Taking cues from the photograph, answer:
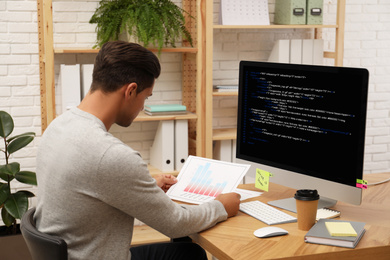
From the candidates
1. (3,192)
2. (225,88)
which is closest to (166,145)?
(225,88)

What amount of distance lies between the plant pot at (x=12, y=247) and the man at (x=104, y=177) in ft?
5.21

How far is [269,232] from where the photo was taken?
1722mm

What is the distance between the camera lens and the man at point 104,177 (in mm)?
1568

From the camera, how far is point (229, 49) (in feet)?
12.8

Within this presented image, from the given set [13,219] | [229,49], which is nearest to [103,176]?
[13,219]

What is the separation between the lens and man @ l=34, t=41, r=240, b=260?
5.15 ft

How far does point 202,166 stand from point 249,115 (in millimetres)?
280

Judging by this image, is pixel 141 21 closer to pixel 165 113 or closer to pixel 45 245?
pixel 165 113

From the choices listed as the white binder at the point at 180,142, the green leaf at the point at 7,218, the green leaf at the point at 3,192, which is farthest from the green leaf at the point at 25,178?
the white binder at the point at 180,142

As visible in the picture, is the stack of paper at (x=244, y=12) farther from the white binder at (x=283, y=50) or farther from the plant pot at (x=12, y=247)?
the plant pot at (x=12, y=247)

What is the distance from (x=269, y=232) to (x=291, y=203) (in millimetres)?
363

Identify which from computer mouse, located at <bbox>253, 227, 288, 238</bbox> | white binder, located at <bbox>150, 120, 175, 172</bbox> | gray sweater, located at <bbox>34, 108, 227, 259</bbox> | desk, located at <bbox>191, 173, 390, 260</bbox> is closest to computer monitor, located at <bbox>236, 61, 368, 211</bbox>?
desk, located at <bbox>191, 173, 390, 260</bbox>

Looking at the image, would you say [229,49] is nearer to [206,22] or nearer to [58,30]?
[206,22]

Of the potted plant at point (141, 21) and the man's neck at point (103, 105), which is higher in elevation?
the potted plant at point (141, 21)
